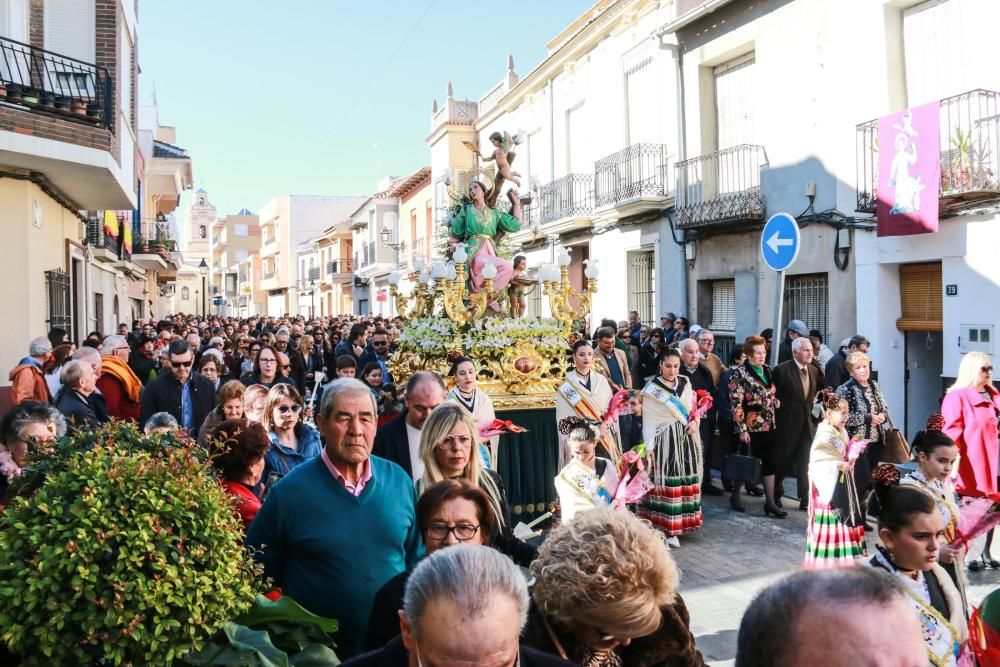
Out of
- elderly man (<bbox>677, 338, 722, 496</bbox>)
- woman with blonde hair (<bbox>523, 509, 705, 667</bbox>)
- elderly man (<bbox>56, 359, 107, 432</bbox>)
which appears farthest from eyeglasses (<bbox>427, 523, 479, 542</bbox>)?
elderly man (<bbox>677, 338, 722, 496</bbox>)

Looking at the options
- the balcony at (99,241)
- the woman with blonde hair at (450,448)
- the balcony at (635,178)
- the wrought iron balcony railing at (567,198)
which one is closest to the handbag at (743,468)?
the woman with blonde hair at (450,448)

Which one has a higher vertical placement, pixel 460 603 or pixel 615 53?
pixel 615 53

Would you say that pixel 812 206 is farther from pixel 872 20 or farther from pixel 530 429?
pixel 530 429

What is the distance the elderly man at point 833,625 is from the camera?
1486mm

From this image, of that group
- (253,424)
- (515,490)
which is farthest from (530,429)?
(253,424)

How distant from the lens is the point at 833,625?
151 cm

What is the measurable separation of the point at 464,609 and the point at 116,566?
90 centimetres

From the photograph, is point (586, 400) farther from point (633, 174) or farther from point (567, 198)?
point (567, 198)

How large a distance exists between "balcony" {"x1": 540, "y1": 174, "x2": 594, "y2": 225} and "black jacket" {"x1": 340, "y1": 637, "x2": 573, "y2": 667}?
1718 cm

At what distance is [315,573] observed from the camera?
3.05 meters

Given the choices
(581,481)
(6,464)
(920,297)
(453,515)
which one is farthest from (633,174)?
(453,515)

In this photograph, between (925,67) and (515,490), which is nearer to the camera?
(515,490)

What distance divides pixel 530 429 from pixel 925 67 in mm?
7985

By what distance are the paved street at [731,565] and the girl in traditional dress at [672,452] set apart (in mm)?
254
